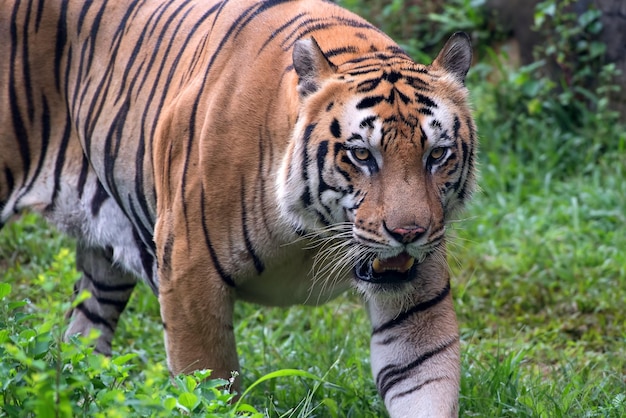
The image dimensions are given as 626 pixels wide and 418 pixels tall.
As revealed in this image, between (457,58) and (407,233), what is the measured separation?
65 cm

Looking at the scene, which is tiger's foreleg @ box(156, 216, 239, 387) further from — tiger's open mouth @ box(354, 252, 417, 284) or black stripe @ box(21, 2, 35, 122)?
black stripe @ box(21, 2, 35, 122)

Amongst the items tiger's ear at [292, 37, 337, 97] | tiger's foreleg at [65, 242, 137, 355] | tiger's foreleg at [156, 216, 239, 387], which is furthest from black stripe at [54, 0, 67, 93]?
tiger's ear at [292, 37, 337, 97]

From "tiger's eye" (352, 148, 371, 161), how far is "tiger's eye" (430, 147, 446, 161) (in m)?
0.18

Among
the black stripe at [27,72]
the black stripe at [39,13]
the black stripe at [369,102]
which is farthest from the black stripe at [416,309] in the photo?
the black stripe at [39,13]

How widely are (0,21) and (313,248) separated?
5.48 feet

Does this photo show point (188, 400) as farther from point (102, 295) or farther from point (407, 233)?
point (102, 295)

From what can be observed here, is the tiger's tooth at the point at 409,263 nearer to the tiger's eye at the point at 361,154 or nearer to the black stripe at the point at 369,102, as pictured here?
the tiger's eye at the point at 361,154

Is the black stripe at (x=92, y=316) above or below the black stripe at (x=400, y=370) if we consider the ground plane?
below

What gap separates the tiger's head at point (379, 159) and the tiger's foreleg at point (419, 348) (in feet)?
0.43

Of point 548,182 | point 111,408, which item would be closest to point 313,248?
point 111,408

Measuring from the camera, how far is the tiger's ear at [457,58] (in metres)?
3.09

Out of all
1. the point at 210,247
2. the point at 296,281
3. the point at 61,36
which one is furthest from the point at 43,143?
the point at 296,281

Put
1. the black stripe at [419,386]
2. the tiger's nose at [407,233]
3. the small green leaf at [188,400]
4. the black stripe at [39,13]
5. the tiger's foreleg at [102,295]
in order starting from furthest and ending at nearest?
1. the tiger's foreleg at [102,295]
2. the black stripe at [39,13]
3. the black stripe at [419,386]
4. the tiger's nose at [407,233]
5. the small green leaf at [188,400]

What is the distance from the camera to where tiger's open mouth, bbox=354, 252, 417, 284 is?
2.97 meters
